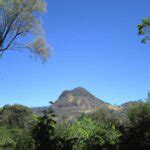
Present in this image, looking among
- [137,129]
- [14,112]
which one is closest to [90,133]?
[137,129]

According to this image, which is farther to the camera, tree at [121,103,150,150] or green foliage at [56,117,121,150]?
green foliage at [56,117,121,150]

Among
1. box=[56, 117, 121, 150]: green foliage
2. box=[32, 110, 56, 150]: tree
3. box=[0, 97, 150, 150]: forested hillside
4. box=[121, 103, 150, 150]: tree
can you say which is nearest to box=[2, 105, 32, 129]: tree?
box=[0, 97, 150, 150]: forested hillside

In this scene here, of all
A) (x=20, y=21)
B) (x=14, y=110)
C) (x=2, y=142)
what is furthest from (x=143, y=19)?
(x=14, y=110)

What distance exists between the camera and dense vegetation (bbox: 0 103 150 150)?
61.1 ft

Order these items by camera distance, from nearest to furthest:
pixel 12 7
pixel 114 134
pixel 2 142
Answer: pixel 114 134 → pixel 2 142 → pixel 12 7

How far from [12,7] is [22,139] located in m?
9.72

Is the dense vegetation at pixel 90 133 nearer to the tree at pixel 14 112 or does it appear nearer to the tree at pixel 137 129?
the tree at pixel 137 129

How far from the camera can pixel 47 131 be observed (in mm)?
20016

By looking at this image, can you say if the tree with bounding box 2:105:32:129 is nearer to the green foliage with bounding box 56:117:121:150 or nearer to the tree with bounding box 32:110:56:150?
the tree with bounding box 32:110:56:150

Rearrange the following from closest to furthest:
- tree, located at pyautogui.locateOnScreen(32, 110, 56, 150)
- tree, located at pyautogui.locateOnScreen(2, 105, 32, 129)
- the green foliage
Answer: the green foliage → tree, located at pyautogui.locateOnScreen(32, 110, 56, 150) → tree, located at pyautogui.locateOnScreen(2, 105, 32, 129)

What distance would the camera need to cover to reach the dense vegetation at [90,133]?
61.1 ft

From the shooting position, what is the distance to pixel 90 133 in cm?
1903

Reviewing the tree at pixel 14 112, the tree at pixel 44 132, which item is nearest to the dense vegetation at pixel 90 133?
the tree at pixel 44 132

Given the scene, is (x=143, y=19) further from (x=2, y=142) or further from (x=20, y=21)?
(x=2, y=142)
